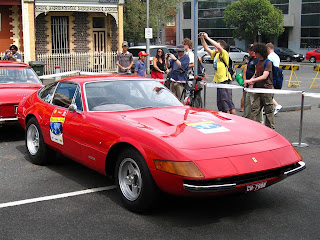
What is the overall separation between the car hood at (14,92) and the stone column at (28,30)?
48.7 ft

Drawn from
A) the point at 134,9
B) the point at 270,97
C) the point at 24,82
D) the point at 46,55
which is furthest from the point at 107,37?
the point at 270,97

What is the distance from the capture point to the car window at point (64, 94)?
20.4ft

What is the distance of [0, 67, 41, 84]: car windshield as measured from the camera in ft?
31.2

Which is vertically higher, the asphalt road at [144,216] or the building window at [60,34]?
the building window at [60,34]

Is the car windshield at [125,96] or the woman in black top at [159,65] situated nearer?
the car windshield at [125,96]

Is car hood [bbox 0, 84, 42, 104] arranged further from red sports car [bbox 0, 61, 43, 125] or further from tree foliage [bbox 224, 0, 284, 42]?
tree foliage [bbox 224, 0, 284, 42]

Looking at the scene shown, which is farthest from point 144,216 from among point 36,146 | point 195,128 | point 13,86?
point 13,86

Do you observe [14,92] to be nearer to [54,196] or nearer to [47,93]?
[47,93]

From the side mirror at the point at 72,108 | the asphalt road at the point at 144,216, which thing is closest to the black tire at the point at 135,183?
the asphalt road at the point at 144,216

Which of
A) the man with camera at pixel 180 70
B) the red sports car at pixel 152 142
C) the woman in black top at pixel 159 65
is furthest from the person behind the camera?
the woman in black top at pixel 159 65

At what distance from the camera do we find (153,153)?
14.5 ft

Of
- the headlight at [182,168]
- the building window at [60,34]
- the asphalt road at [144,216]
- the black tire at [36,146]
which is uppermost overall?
the building window at [60,34]

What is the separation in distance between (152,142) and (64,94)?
2411 mm

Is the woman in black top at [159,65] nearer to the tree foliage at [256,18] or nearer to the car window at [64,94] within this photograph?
the car window at [64,94]
